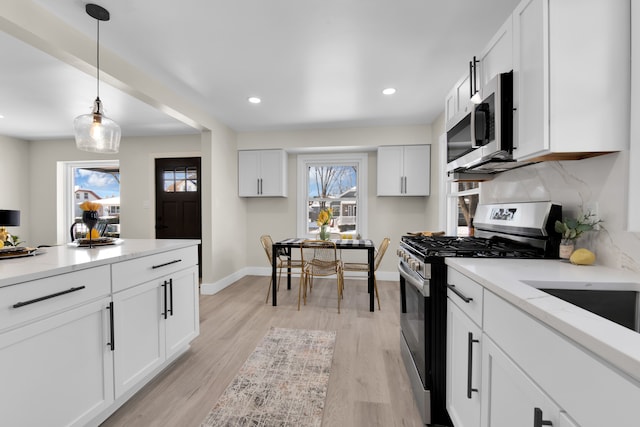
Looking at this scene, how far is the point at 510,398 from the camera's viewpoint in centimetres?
90

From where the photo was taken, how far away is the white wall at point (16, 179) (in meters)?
4.84

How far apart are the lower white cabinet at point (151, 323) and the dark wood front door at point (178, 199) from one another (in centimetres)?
283

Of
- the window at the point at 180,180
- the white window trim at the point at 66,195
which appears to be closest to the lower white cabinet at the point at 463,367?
the window at the point at 180,180

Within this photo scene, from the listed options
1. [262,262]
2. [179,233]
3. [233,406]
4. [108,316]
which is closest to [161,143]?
[179,233]

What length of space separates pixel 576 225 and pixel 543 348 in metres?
0.89

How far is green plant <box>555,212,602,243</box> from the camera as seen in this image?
1282 mm

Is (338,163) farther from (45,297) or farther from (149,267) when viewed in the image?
(45,297)

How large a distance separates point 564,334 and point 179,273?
2196 mm

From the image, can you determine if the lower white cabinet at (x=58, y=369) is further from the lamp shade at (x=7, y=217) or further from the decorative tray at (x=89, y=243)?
the lamp shade at (x=7, y=217)

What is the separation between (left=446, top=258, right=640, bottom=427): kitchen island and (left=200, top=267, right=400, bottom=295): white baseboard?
10.8ft

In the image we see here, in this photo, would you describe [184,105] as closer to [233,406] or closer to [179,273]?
[179,273]

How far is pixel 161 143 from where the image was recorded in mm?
4836

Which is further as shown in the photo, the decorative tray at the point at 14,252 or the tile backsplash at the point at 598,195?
the decorative tray at the point at 14,252

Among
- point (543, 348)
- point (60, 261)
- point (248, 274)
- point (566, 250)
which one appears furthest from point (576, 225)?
point (248, 274)
